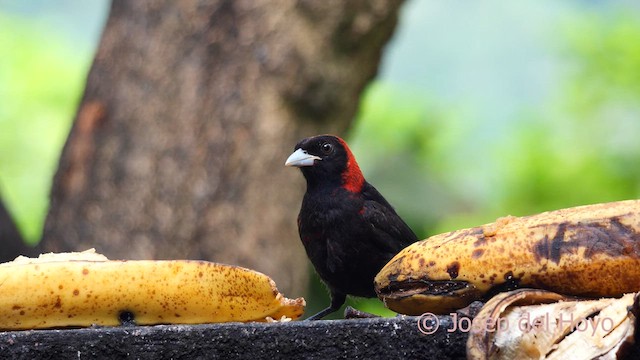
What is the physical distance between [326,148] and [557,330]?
1918mm

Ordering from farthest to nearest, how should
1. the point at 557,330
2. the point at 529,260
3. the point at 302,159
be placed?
the point at 302,159 < the point at 529,260 < the point at 557,330

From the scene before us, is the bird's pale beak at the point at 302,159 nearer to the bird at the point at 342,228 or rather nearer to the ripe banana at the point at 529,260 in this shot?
the bird at the point at 342,228

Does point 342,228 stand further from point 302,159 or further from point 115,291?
point 115,291

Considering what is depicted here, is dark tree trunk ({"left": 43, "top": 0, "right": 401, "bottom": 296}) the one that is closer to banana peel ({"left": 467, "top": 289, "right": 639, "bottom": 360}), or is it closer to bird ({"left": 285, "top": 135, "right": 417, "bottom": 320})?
bird ({"left": 285, "top": 135, "right": 417, "bottom": 320})

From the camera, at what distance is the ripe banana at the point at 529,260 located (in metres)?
1.86

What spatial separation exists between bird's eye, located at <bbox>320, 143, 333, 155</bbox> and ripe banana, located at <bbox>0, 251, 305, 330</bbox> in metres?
1.53

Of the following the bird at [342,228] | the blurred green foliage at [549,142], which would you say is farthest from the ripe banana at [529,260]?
the blurred green foliage at [549,142]

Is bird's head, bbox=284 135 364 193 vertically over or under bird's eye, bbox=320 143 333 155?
under

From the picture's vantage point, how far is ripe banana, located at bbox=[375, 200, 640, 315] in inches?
73.3

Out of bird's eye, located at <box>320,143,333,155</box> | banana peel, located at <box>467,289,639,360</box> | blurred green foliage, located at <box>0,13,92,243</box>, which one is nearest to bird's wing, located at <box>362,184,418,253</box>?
bird's eye, located at <box>320,143,333,155</box>

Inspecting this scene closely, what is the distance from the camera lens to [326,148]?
11.8 ft

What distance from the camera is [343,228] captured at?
3.39 m

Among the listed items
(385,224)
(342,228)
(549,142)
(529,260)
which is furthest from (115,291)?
(549,142)

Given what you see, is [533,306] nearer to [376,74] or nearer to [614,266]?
[614,266]
